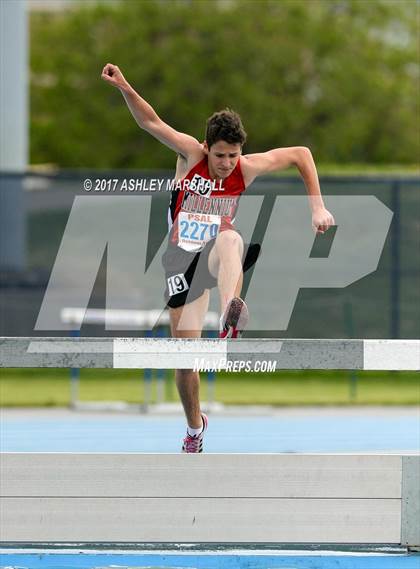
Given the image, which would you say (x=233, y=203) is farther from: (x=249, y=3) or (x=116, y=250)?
(x=249, y=3)

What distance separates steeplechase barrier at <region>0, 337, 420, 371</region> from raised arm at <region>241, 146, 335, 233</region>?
53.2 inches

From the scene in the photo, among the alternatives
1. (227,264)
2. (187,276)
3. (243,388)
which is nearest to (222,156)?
(227,264)

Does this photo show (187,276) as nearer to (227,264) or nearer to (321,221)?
(227,264)

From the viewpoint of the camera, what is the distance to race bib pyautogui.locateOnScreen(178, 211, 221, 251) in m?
7.68

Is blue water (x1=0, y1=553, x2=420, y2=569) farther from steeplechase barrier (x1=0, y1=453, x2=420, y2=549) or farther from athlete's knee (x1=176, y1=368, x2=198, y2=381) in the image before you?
athlete's knee (x1=176, y1=368, x2=198, y2=381)

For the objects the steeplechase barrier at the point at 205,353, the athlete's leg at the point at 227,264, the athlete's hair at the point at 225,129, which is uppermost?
the athlete's hair at the point at 225,129

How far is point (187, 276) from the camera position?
25.1ft

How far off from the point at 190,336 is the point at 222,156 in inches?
38.7

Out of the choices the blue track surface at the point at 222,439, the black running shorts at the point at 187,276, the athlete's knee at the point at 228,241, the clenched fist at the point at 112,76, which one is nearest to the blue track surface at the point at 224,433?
the blue track surface at the point at 222,439

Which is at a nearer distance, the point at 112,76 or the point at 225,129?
the point at 112,76

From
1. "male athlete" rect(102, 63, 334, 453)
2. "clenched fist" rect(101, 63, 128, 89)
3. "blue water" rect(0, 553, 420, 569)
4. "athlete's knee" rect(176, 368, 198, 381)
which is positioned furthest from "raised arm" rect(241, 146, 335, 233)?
"blue water" rect(0, 553, 420, 569)

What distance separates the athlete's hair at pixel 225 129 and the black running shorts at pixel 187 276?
1.89 feet

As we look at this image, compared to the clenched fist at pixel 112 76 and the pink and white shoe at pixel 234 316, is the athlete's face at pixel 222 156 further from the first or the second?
the pink and white shoe at pixel 234 316

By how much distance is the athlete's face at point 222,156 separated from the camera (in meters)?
7.45
